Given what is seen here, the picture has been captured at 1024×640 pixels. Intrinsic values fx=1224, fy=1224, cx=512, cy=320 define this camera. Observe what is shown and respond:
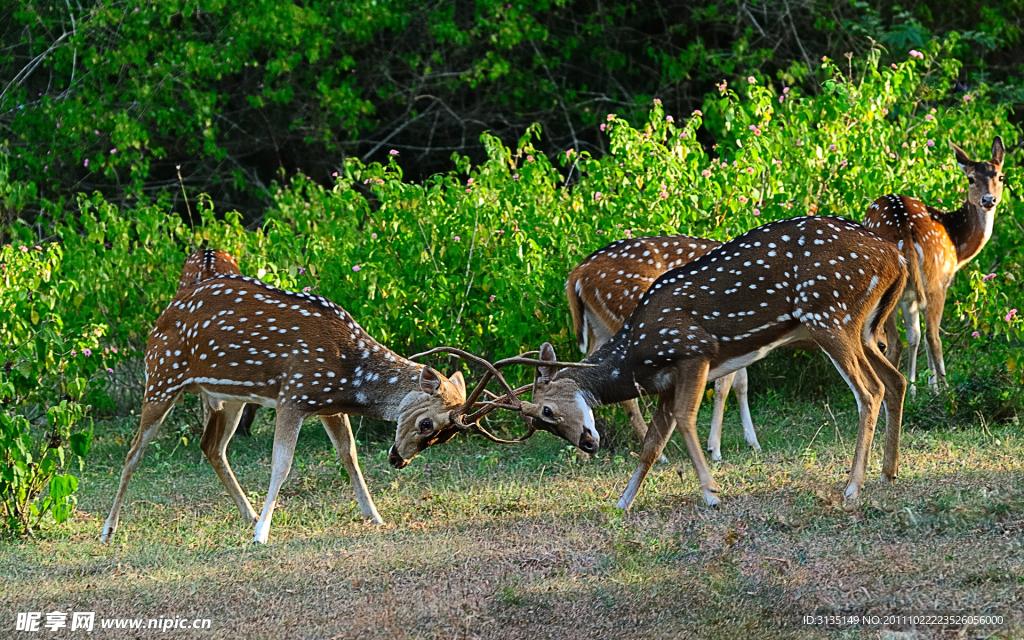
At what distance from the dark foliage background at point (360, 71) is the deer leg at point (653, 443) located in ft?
26.6

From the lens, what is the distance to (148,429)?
7.44 meters

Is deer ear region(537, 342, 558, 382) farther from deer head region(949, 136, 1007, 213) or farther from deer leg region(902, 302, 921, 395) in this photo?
deer head region(949, 136, 1007, 213)

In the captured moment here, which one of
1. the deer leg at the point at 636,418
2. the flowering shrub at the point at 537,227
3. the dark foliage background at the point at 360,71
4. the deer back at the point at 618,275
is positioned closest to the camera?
the deer back at the point at 618,275

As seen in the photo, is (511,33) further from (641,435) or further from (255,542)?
(255,542)

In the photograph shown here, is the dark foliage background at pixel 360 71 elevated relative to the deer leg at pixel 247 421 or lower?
elevated

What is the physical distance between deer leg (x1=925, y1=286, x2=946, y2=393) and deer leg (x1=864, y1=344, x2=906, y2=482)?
2603mm

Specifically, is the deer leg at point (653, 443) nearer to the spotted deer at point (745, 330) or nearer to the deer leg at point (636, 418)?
the spotted deer at point (745, 330)

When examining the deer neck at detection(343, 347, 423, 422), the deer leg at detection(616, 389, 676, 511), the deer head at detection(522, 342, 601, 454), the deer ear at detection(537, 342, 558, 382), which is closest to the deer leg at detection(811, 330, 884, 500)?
the deer leg at detection(616, 389, 676, 511)

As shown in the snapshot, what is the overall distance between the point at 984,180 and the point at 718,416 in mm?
3422

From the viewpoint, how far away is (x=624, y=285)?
8.28 m

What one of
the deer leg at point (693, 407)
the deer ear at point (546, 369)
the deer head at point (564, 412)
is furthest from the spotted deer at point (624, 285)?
the deer leg at point (693, 407)

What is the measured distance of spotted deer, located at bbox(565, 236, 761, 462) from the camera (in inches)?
327

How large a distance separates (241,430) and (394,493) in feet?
9.04

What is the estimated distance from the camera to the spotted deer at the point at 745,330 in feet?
22.1
